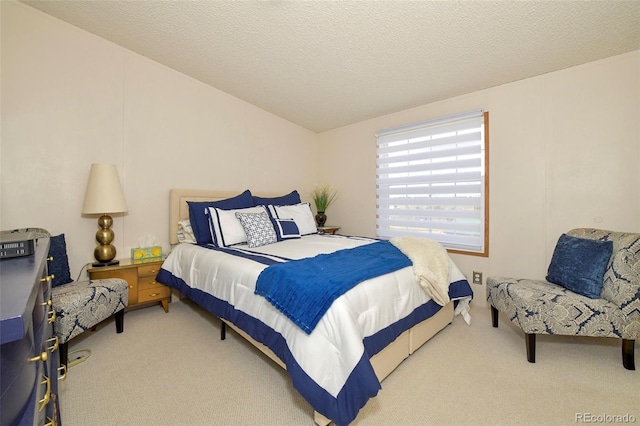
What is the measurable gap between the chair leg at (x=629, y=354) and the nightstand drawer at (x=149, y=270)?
3877 millimetres

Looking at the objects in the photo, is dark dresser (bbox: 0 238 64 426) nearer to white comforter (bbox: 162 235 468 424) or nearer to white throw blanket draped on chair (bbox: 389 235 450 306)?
white comforter (bbox: 162 235 468 424)

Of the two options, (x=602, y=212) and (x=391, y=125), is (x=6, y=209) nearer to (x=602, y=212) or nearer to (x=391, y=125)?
(x=391, y=125)

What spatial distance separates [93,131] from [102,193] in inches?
26.6

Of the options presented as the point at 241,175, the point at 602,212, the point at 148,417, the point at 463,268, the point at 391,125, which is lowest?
the point at 148,417

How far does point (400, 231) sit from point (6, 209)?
3947mm

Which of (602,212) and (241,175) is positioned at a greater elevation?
(241,175)

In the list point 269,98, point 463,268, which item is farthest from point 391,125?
point 463,268

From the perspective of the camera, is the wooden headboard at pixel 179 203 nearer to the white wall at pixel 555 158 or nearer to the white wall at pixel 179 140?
the white wall at pixel 179 140

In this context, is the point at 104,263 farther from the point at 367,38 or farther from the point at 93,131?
the point at 367,38

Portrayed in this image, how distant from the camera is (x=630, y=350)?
1.80 meters

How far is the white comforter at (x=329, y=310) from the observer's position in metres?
1.29

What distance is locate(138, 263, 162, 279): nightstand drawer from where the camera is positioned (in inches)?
103

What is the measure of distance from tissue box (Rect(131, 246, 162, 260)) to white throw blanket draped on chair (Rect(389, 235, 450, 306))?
248 centimetres

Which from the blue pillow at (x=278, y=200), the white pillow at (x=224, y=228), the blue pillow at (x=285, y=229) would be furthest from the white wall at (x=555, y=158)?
the white pillow at (x=224, y=228)
